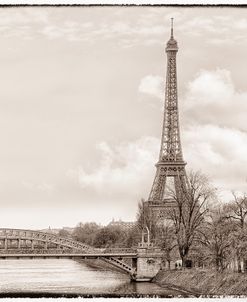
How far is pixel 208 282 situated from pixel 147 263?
439cm

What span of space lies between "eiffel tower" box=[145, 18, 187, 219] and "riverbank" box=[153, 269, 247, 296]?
1411 millimetres

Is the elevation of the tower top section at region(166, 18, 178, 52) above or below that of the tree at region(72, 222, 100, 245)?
above

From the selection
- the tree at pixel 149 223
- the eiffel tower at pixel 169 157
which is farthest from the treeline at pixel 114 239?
the eiffel tower at pixel 169 157

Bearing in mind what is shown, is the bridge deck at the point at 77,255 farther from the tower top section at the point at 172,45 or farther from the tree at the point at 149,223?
the tower top section at the point at 172,45

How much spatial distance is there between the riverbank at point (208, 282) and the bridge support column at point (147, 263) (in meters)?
1.85

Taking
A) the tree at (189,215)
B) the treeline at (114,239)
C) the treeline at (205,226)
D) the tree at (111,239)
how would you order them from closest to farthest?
the treeline at (205,226)
the tree at (189,215)
the treeline at (114,239)
the tree at (111,239)

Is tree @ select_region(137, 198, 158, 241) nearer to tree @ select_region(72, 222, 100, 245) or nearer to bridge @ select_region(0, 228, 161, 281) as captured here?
bridge @ select_region(0, 228, 161, 281)

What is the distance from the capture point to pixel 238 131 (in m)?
10.6

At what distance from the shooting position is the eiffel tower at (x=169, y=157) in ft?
36.9

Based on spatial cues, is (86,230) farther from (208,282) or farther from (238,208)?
(208,282)

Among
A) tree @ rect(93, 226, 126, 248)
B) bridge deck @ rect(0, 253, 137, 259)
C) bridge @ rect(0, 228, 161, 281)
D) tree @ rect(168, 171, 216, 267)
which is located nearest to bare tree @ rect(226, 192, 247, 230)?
tree @ rect(168, 171, 216, 267)

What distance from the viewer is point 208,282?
39.1 feet

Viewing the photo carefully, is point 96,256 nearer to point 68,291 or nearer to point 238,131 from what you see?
point 68,291

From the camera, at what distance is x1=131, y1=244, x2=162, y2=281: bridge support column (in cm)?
1613
